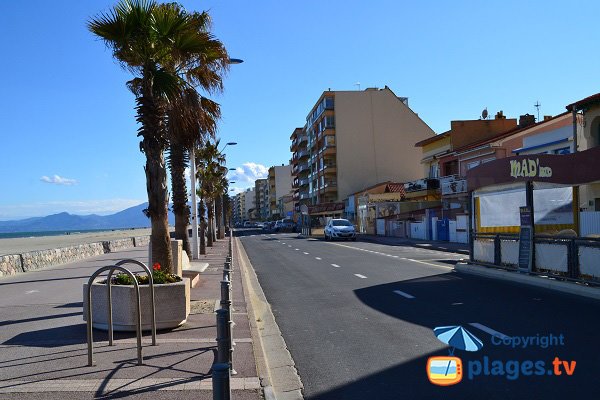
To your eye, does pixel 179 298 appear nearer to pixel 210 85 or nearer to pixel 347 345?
pixel 347 345

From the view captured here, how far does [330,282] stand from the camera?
1582 cm

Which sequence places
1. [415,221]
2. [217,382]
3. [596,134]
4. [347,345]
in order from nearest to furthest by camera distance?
[217,382]
[347,345]
[596,134]
[415,221]

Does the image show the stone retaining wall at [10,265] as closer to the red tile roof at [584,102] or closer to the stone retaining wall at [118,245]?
the stone retaining wall at [118,245]

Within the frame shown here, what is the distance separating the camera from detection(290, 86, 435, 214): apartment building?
7706 cm

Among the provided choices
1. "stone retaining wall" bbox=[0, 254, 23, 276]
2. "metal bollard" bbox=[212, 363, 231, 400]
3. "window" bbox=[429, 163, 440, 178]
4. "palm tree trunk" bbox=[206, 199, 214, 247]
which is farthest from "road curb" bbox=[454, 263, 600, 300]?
"window" bbox=[429, 163, 440, 178]

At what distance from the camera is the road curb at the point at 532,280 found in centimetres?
1174

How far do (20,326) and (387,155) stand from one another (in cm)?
7029

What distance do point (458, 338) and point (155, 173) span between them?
5839mm

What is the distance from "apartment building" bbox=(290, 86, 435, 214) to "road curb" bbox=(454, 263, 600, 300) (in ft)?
196

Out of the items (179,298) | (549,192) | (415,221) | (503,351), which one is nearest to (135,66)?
(179,298)

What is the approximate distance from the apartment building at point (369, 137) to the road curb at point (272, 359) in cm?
6707

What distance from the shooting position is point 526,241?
48.7ft

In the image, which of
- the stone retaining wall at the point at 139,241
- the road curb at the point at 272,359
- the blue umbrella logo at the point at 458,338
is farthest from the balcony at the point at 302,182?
the blue umbrella logo at the point at 458,338

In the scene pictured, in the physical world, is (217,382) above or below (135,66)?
below
